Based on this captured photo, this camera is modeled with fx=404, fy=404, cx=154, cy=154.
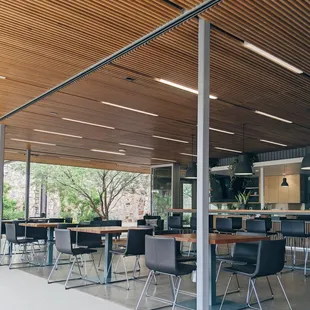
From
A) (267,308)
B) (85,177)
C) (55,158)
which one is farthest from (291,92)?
(85,177)

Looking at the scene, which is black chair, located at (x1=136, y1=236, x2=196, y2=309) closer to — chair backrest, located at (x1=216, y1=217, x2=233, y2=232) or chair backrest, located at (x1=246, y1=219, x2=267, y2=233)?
chair backrest, located at (x1=246, y1=219, x2=267, y2=233)

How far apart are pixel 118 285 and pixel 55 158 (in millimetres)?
10720

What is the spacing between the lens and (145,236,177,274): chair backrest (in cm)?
450

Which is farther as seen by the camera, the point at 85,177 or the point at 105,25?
the point at 85,177

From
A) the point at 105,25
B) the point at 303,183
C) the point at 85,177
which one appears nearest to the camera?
the point at 105,25

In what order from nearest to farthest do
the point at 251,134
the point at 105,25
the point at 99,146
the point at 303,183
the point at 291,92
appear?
the point at 105,25 → the point at 291,92 → the point at 251,134 → the point at 99,146 → the point at 303,183

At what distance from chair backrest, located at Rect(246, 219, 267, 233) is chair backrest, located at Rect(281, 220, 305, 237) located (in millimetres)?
377

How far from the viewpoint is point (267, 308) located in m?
4.83

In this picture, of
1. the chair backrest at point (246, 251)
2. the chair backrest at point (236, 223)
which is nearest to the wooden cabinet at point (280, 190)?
the chair backrest at point (236, 223)

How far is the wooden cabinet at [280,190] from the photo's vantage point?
13.7 m

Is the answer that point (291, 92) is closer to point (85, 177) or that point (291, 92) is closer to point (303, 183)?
point (303, 183)

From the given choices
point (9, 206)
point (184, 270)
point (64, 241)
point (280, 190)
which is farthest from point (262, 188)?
point (9, 206)

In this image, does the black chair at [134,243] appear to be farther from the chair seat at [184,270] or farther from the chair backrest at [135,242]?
the chair seat at [184,270]

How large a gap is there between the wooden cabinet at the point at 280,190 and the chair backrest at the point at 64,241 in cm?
938
